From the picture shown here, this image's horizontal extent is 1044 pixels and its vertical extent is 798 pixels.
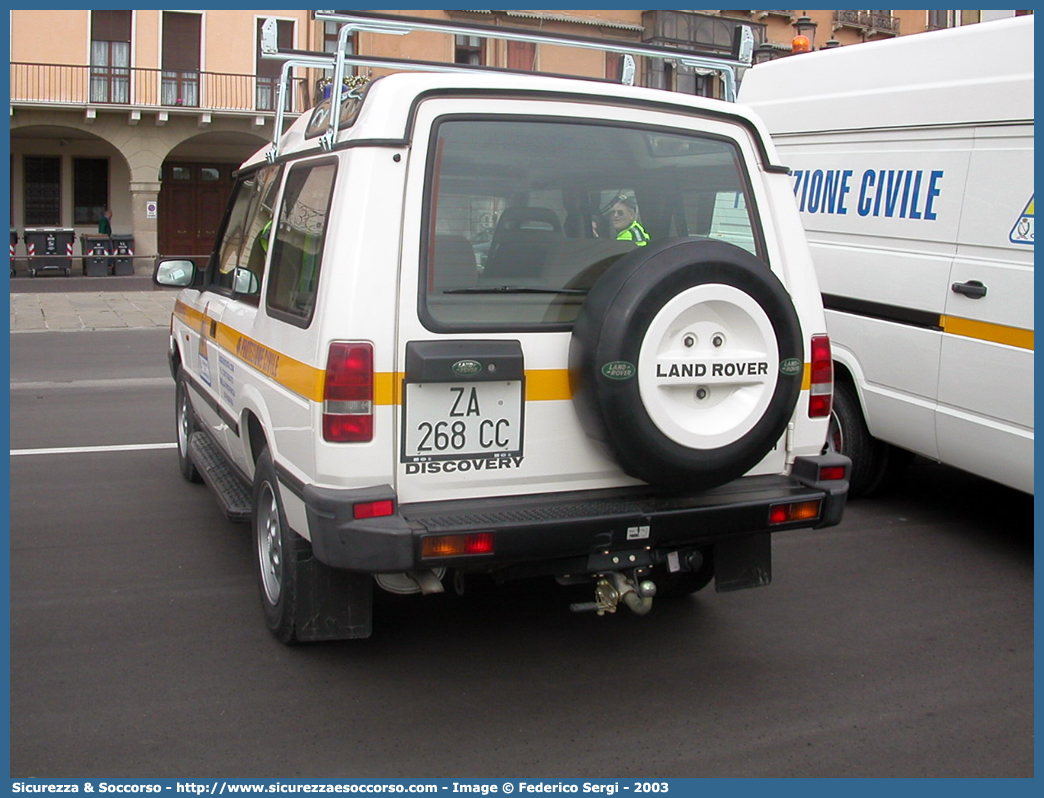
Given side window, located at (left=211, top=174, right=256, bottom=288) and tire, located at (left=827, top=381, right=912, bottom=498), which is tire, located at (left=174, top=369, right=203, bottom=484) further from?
tire, located at (left=827, top=381, right=912, bottom=498)

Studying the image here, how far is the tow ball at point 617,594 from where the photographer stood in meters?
4.00

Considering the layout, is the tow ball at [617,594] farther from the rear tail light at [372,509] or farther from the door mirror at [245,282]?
the door mirror at [245,282]

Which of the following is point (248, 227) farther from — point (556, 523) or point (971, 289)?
point (971, 289)

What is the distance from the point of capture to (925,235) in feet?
19.1

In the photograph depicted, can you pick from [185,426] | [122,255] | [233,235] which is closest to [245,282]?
[233,235]

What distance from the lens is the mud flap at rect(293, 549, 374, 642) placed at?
404 centimetres

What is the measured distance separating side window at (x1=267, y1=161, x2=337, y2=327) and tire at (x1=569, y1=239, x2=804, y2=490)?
941mm

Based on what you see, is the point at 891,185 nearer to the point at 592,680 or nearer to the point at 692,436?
the point at 692,436

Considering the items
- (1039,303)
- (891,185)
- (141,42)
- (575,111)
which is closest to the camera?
(575,111)

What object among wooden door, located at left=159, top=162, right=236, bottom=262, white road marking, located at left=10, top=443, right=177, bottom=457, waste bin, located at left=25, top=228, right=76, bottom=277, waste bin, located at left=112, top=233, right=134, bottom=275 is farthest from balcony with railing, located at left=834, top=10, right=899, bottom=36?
white road marking, located at left=10, top=443, right=177, bottom=457

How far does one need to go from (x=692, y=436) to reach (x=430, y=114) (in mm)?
1395

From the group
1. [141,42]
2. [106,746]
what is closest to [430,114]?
[106,746]

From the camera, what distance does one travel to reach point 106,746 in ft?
11.8

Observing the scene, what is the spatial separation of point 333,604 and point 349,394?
907 mm
